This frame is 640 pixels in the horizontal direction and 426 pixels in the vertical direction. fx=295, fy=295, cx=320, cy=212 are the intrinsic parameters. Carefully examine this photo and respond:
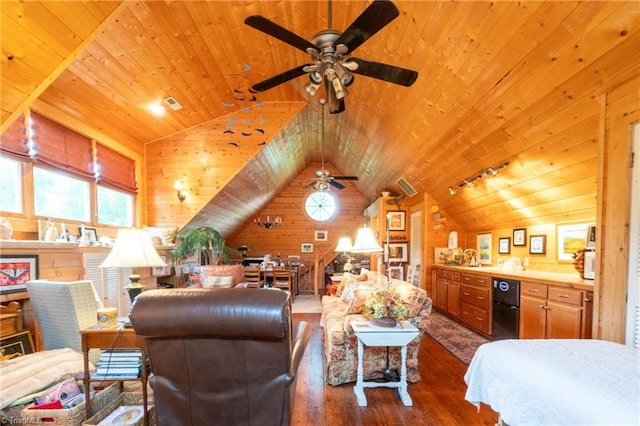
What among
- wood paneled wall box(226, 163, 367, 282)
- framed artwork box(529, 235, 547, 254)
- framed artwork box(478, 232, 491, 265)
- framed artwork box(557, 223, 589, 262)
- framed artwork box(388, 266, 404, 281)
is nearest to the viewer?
framed artwork box(557, 223, 589, 262)

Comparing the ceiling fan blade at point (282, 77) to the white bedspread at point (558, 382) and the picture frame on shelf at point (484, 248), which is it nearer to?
the white bedspread at point (558, 382)

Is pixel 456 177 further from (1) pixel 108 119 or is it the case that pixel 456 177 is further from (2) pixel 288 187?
(2) pixel 288 187

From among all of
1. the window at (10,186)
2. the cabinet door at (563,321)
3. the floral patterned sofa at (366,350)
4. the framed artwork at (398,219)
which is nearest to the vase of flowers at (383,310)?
the floral patterned sofa at (366,350)

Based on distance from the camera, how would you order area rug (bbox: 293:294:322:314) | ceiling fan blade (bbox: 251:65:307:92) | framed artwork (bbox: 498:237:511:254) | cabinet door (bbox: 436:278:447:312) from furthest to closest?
1. area rug (bbox: 293:294:322:314)
2. cabinet door (bbox: 436:278:447:312)
3. framed artwork (bbox: 498:237:511:254)
4. ceiling fan blade (bbox: 251:65:307:92)

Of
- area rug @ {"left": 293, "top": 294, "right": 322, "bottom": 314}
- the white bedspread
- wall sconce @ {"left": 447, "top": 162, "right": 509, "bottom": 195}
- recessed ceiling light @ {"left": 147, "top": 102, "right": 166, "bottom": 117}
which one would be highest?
recessed ceiling light @ {"left": 147, "top": 102, "right": 166, "bottom": 117}

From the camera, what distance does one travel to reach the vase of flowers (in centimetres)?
248

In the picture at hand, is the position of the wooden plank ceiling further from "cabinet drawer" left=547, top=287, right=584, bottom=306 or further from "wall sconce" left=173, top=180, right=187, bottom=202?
"cabinet drawer" left=547, top=287, right=584, bottom=306

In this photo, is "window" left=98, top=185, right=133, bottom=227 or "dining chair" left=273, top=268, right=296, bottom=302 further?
"dining chair" left=273, top=268, right=296, bottom=302

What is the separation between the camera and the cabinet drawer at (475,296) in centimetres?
392

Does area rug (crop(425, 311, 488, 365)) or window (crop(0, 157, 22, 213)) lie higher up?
window (crop(0, 157, 22, 213))

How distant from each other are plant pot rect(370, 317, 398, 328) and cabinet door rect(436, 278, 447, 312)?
10.1 feet

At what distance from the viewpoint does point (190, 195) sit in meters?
4.84

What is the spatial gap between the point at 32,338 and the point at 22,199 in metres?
1.33

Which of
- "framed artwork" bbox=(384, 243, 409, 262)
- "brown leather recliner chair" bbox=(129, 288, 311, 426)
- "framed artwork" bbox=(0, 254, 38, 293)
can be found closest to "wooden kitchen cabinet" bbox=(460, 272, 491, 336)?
"framed artwork" bbox=(384, 243, 409, 262)
